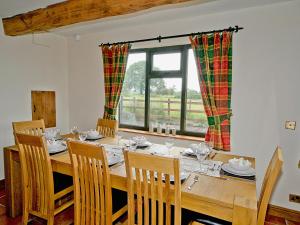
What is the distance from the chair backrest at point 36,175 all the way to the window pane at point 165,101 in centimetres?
176

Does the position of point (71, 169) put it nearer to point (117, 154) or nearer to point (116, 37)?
point (117, 154)

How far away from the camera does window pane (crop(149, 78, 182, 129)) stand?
9.80 feet

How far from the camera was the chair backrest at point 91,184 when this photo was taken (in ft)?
4.73

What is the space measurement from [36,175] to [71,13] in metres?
1.65

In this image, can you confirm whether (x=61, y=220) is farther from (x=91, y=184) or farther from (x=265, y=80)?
(x=265, y=80)

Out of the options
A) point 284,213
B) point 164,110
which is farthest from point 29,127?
point 284,213

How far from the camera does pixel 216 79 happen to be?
2488 millimetres

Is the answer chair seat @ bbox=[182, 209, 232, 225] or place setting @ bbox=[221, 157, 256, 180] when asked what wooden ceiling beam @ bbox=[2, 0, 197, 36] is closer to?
place setting @ bbox=[221, 157, 256, 180]

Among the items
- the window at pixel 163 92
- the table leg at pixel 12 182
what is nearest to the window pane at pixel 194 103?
the window at pixel 163 92

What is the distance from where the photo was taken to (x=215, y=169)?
1.62 meters

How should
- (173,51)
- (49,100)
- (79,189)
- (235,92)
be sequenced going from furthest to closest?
(49,100) → (173,51) → (235,92) → (79,189)

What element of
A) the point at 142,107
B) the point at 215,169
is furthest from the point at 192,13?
the point at 215,169

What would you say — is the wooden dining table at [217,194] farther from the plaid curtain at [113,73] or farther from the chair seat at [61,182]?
the plaid curtain at [113,73]

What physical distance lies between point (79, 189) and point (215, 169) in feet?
3.65
